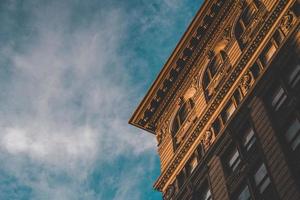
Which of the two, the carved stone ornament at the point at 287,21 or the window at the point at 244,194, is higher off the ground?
the carved stone ornament at the point at 287,21

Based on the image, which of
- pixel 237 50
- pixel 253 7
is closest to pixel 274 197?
pixel 237 50

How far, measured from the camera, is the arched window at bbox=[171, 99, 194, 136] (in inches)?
1939

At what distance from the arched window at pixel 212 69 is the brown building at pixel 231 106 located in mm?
98

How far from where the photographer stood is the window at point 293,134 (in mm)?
30100

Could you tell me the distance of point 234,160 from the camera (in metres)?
36.2

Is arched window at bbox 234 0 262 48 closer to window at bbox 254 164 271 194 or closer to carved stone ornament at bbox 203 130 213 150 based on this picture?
carved stone ornament at bbox 203 130 213 150

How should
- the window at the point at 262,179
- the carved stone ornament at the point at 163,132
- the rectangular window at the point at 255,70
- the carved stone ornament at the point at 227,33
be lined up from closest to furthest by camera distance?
1. the window at the point at 262,179
2. the rectangular window at the point at 255,70
3. the carved stone ornament at the point at 227,33
4. the carved stone ornament at the point at 163,132

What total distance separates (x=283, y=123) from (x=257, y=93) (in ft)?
17.1

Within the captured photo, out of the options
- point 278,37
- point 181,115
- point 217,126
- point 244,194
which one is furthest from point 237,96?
point 181,115

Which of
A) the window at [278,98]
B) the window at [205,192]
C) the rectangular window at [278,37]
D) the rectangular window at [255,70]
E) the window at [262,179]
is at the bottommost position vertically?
the window at [262,179]

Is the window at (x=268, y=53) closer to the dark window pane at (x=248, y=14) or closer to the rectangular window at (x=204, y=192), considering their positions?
the dark window pane at (x=248, y=14)

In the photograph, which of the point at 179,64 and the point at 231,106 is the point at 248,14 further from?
the point at 231,106

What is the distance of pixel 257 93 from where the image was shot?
121 ft

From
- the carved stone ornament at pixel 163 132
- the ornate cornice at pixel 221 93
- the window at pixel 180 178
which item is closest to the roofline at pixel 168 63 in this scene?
the carved stone ornament at pixel 163 132
